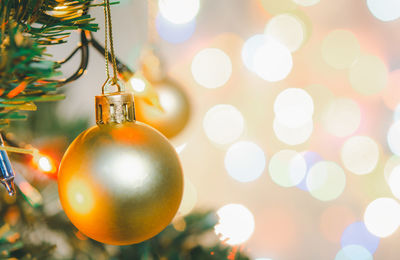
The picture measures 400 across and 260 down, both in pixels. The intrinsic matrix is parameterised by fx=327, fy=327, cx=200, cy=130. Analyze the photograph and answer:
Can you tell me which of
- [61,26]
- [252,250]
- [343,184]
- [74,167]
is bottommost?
[252,250]

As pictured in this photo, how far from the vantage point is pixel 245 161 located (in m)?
1.03

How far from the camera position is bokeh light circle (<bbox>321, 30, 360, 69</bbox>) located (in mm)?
959

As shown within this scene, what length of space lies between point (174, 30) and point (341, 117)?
0.57m

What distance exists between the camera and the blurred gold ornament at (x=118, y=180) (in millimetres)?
267

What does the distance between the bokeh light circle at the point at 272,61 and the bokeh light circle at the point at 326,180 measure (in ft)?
0.98

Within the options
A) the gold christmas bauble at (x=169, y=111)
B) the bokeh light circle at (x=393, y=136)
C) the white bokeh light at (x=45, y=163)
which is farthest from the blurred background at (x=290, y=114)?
the white bokeh light at (x=45, y=163)

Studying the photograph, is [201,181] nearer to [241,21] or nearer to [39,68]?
[241,21]

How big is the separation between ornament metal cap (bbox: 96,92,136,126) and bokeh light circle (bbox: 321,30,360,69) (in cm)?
83

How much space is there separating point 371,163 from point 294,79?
1.11 feet

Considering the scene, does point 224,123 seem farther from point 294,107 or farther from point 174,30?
point 174,30

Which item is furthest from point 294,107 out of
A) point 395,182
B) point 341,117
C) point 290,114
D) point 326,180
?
point 395,182

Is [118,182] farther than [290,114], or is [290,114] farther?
[290,114]

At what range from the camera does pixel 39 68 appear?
0.21 meters

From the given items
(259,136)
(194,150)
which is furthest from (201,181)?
(259,136)
